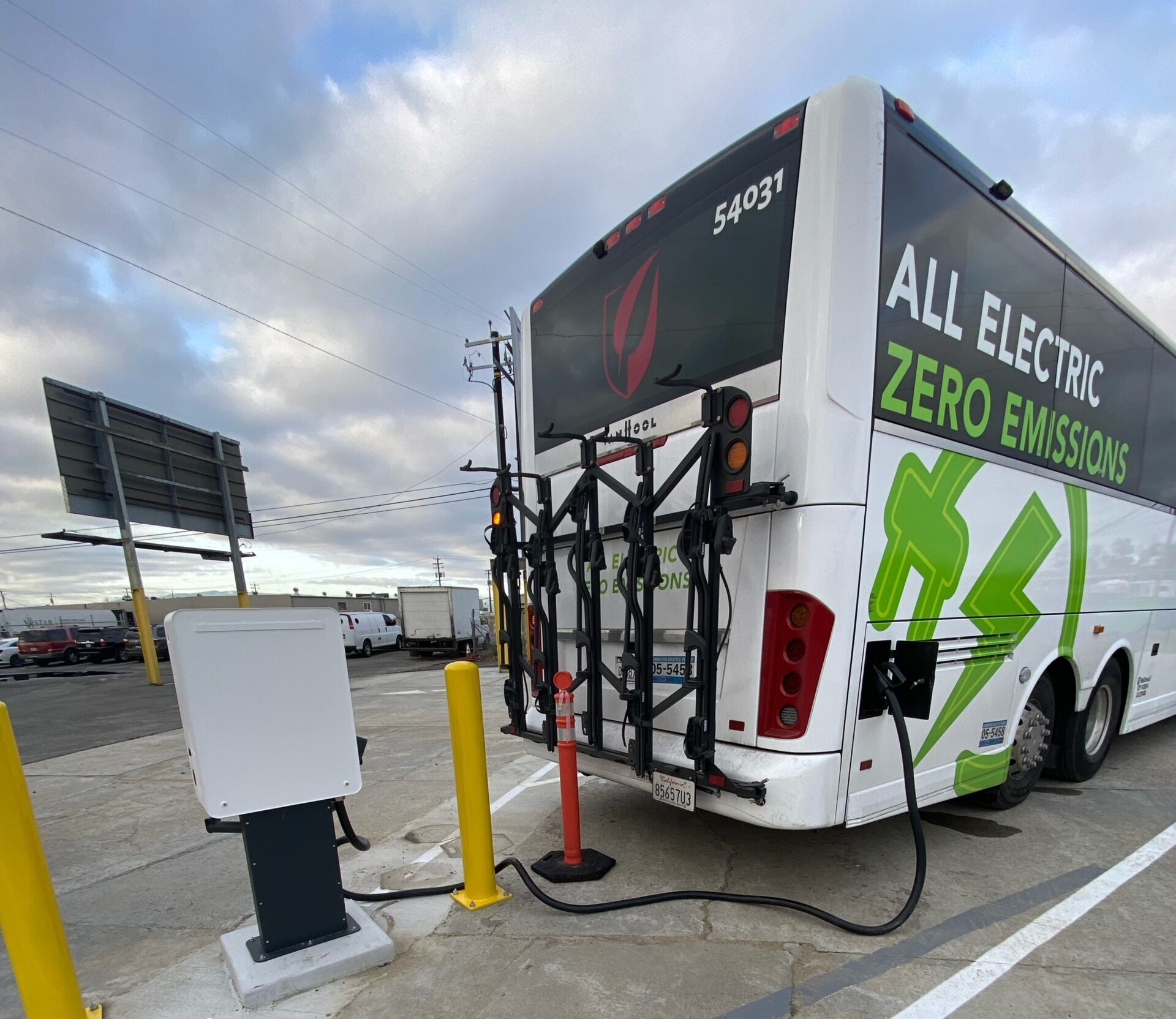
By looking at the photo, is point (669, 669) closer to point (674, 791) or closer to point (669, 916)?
point (674, 791)

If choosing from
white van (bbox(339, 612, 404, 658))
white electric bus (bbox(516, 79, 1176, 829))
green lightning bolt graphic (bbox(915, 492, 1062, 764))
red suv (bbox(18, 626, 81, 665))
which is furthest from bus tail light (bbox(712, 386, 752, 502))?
red suv (bbox(18, 626, 81, 665))

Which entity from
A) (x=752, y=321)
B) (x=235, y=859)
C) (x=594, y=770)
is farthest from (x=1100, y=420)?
(x=235, y=859)

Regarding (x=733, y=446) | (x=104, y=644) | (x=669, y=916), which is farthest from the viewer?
(x=104, y=644)

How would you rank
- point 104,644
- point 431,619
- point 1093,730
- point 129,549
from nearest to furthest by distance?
point 1093,730
point 129,549
point 431,619
point 104,644

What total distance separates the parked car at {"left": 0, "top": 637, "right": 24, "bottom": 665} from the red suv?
64cm

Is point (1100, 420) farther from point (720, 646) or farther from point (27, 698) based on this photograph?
point (27, 698)

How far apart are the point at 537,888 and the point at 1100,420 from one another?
15.1 ft

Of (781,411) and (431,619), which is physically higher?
(781,411)

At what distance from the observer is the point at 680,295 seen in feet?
11.1

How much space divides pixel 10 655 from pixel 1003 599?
40.2m

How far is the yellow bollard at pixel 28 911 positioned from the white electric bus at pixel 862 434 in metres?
2.34

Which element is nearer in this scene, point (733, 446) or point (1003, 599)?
point (733, 446)

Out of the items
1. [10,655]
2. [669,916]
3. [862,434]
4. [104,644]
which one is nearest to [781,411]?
[862,434]

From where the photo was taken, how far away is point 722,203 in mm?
3203
